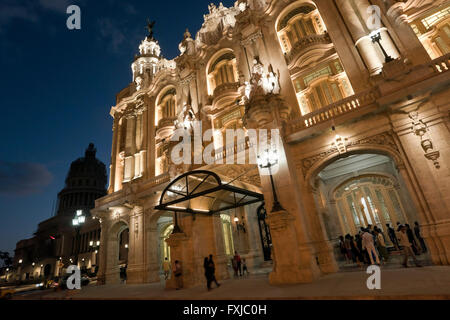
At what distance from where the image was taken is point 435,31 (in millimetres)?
11922

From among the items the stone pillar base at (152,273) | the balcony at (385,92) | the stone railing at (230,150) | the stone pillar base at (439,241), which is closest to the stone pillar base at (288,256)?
the stone pillar base at (439,241)

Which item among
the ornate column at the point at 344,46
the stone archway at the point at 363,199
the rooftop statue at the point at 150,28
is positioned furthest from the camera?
the rooftop statue at the point at 150,28

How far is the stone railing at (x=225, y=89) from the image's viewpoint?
17.9 meters

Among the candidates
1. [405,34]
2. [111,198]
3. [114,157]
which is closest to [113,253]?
[111,198]

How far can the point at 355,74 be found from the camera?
12.8 meters

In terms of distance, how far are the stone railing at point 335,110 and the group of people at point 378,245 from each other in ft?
18.0

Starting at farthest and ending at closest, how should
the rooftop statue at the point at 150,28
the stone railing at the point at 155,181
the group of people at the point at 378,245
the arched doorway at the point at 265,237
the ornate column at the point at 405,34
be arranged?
1. the rooftop statue at the point at 150,28
2. the arched doorway at the point at 265,237
3. the stone railing at the point at 155,181
4. the ornate column at the point at 405,34
5. the group of people at the point at 378,245

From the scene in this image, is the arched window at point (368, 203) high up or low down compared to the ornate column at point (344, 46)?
down

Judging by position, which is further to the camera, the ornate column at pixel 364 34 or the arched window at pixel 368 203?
the arched window at pixel 368 203

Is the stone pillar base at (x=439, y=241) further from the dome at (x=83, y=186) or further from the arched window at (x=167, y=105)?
the dome at (x=83, y=186)

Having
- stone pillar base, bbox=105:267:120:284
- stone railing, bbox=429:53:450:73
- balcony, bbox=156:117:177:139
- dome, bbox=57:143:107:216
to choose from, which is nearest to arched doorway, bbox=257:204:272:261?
balcony, bbox=156:117:177:139

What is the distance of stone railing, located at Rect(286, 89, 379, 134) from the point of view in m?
10.8

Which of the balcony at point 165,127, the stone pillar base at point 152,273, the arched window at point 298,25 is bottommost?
Result: the stone pillar base at point 152,273
